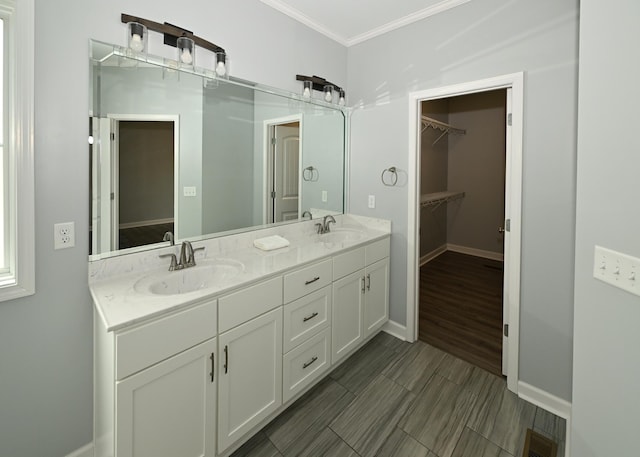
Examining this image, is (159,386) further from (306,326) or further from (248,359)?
(306,326)

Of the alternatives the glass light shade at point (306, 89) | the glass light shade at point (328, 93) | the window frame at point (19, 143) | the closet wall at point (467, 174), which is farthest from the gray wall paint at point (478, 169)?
the window frame at point (19, 143)

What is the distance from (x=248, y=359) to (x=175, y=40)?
178 cm

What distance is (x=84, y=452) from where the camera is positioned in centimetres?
152

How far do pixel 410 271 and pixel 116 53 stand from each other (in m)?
2.42

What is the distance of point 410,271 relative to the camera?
8.58ft

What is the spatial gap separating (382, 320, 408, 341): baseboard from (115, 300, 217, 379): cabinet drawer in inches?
71.8

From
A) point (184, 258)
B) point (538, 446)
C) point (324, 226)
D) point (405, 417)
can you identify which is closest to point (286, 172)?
point (324, 226)

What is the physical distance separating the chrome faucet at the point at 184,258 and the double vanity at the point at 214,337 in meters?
0.04

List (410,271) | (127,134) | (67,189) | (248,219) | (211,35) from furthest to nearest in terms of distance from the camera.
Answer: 1. (410,271)
2. (248,219)
3. (211,35)
4. (127,134)
5. (67,189)

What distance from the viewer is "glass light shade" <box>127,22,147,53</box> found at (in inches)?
59.8

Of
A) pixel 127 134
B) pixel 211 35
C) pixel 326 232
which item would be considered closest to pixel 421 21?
pixel 211 35

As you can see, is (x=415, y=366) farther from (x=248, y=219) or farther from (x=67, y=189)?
(x=67, y=189)

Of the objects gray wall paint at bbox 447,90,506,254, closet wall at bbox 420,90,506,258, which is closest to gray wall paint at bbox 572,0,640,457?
closet wall at bbox 420,90,506,258

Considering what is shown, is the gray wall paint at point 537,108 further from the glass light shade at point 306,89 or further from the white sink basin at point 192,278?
the white sink basin at point 192,278
